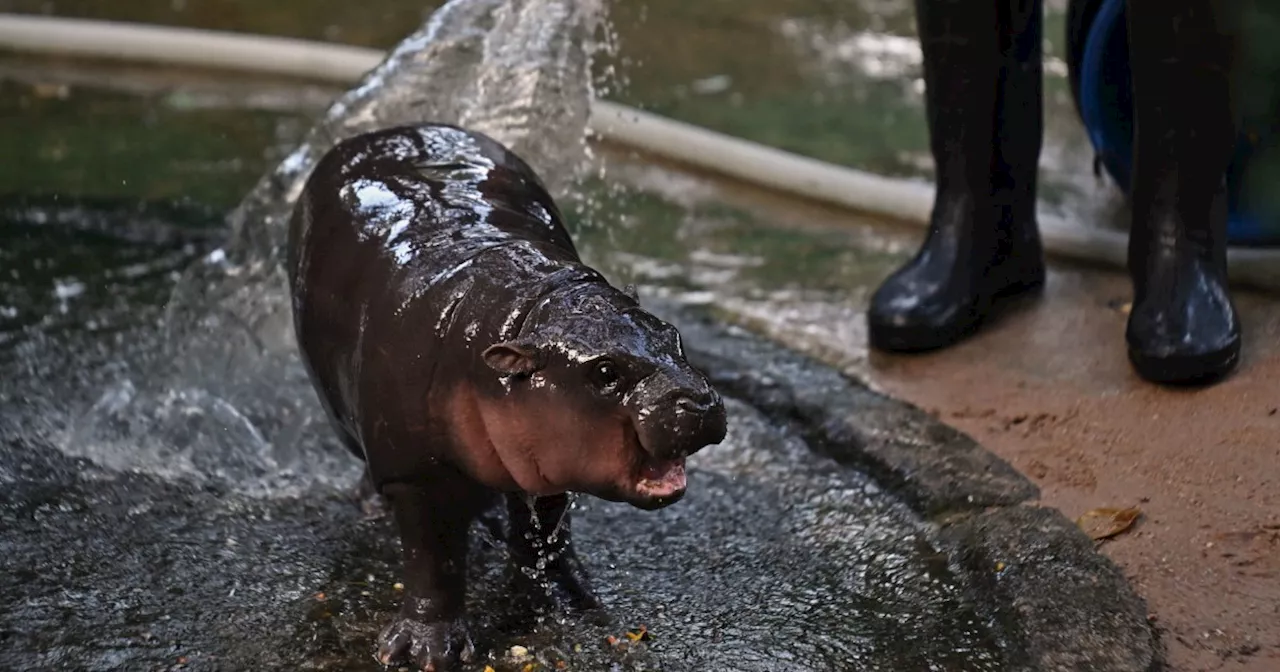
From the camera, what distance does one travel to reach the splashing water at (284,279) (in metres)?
2.84

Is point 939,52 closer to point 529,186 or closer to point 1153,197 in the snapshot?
point 1153,197

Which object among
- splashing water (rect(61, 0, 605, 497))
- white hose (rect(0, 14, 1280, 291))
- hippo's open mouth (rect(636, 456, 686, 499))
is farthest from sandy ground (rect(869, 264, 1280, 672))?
splashing water (rect(61, 0, 605, 497))

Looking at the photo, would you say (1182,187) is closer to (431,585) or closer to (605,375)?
(605,375)

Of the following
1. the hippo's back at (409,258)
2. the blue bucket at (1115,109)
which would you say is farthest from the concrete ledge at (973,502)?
the blue bucket at (1115,109)

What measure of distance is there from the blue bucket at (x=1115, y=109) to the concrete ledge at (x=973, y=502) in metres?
1.08

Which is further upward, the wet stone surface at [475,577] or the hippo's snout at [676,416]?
the hippo's snout at [676,416]

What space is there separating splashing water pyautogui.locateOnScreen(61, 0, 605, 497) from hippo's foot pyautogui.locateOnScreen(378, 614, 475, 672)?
2.19ft

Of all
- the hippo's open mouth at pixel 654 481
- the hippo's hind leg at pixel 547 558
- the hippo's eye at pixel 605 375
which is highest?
the hippo's eye at pixel 605 375

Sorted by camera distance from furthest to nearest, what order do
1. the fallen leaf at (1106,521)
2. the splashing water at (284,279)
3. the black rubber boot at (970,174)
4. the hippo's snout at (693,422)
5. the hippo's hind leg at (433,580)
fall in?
1. the black rubber boot at (970,174)
2. the splashing water at (284,279)
3. the fallen leaf at (1106,521)
4. the hippo's hind leg at (433,580)
5. the hippo's snout at (693,422)

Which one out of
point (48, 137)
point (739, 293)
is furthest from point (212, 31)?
point (739, 293)

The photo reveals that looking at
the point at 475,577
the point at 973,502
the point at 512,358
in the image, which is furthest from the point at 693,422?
the point at 973,502

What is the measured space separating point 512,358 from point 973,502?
1.14 metres

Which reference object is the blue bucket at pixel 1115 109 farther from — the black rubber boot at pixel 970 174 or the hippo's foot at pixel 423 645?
the hippo's foot at pixel 423 645

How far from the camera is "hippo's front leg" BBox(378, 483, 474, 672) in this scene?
2090 millimetres
